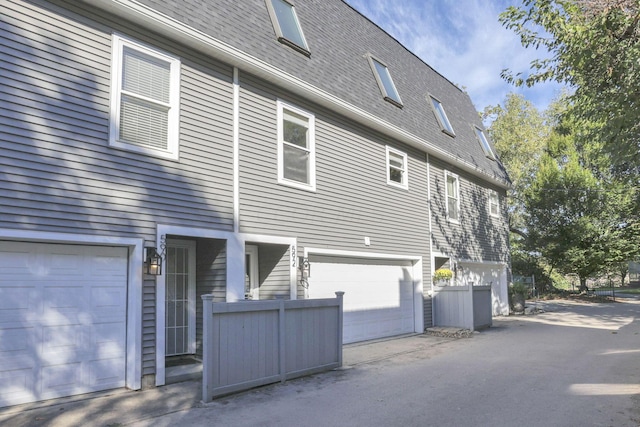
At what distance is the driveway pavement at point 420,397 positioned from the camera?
16.4 feet

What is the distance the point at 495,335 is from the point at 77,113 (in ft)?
33.4

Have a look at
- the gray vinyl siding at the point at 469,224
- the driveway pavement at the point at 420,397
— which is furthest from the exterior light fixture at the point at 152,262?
the gray vinyl siding at the point at 469,224

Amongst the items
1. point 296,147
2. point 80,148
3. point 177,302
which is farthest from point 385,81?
point 80,148

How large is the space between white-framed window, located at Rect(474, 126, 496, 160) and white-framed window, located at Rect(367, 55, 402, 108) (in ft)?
19.3

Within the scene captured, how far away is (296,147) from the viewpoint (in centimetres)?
901

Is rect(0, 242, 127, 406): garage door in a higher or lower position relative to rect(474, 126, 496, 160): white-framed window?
lower

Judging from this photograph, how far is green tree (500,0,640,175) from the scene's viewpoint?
7.07 m

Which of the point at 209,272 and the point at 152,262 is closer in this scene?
the point at 152,262

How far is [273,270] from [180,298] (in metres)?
1.72

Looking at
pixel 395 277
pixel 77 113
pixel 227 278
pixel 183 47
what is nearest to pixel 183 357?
pixel 227 278

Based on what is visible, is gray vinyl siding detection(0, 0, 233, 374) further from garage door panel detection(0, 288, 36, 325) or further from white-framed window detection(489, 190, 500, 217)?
white-framed window detection(489, 190, 500, 217)

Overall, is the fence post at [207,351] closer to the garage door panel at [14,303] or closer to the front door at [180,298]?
the garage door panel at [14,303]

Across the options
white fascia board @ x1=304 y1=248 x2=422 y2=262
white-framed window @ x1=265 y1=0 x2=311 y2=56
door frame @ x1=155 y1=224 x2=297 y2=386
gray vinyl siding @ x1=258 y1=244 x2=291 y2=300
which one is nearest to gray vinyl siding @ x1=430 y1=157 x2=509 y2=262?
white fascia board @ x1=304 y1=248 x2=422 y2=262

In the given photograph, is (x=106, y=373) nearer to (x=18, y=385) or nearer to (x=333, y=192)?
(x=18, y=385)
